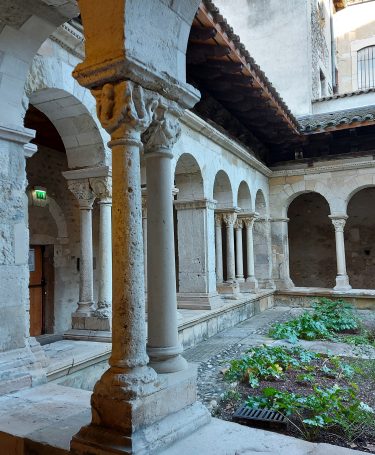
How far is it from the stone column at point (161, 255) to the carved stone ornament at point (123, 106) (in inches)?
9.7

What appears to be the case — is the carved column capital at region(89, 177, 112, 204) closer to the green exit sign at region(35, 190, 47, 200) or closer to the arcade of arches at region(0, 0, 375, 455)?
the arcade of arches at region(0, 0, 375, 455)

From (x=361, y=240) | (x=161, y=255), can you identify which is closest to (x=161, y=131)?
(x=161, y=255)

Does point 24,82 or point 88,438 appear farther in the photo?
point 24,82

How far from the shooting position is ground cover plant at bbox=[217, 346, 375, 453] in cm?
337

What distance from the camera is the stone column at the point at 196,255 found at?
25.9 ft

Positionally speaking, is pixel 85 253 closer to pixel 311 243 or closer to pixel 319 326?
pixel 319 326

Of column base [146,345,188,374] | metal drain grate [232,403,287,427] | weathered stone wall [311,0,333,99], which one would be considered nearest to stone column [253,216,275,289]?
weathered stone wall [311,0,333,99]

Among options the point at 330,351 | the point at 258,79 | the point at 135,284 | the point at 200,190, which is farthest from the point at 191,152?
the point at 135,284

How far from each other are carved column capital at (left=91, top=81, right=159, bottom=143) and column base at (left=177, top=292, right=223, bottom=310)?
563 centimetres

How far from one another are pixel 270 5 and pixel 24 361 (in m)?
14.1

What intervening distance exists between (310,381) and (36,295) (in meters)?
5.39

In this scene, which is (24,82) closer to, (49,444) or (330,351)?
(49,444)

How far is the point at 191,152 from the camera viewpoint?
7547 mm

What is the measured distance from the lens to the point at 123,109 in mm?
2451
